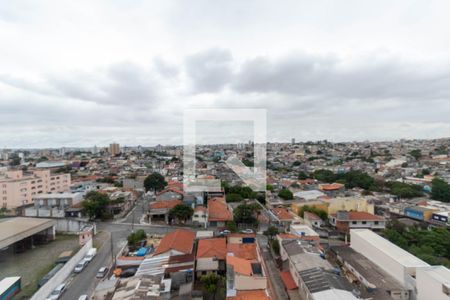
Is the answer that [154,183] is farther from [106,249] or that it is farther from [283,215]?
[283,215]

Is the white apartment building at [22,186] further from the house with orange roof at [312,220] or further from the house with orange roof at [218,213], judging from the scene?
the house with orange roof at [312,220]

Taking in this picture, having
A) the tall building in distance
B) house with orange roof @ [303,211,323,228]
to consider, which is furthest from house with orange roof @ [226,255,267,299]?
the tall building in distance

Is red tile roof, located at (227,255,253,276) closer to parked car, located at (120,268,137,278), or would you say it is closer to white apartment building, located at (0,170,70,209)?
parked car, located at (120,268,137,278)

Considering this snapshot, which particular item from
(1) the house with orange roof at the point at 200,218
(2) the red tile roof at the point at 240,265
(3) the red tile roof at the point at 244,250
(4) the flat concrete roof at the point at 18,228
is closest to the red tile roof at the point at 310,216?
(3) the red tile roof at the point at 244,250

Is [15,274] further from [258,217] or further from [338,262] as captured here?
[338,262]

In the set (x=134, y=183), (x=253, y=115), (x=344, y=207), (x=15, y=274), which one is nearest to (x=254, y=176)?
(x=344, y=207)

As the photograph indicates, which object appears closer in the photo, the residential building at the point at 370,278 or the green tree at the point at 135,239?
the residential building at the point at 370,278
